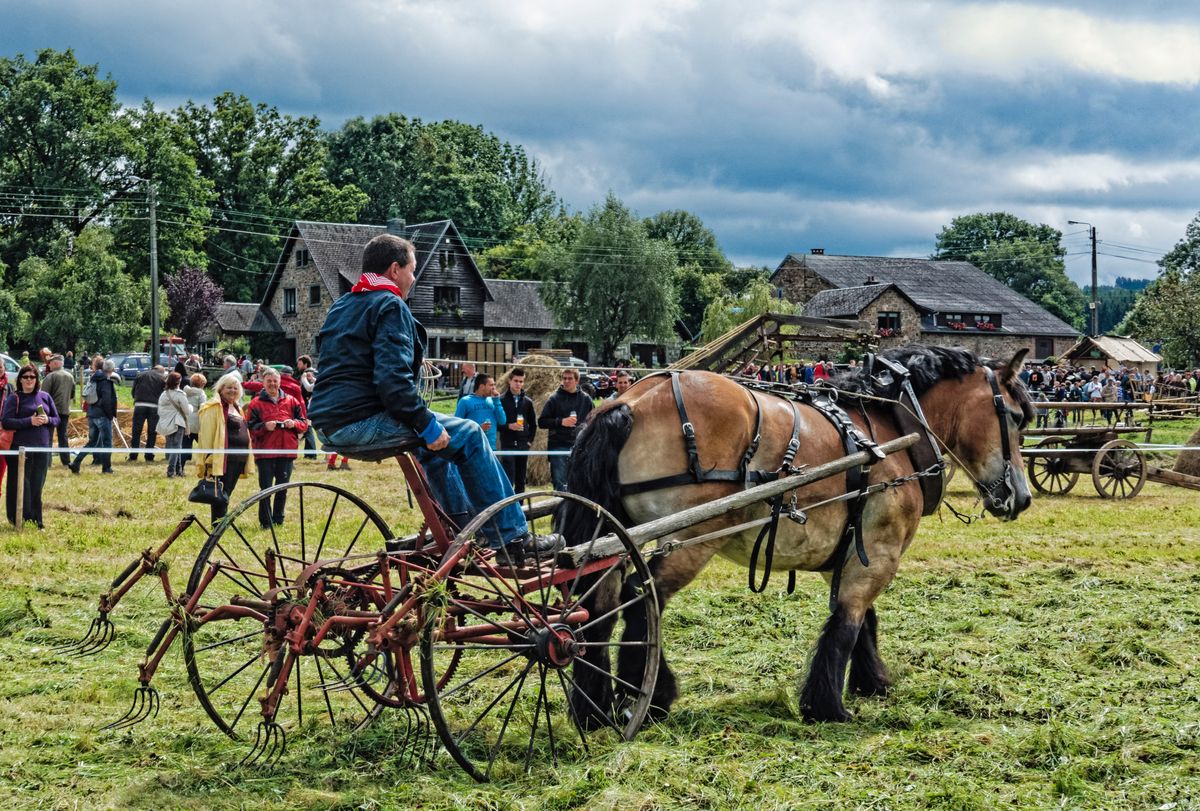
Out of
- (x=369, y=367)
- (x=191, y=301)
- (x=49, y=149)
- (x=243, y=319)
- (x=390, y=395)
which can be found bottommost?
(x=390, y=395)

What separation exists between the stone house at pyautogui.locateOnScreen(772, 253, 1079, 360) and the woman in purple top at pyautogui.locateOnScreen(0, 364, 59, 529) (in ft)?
185

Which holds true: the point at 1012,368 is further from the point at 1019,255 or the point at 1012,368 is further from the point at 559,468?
the point at 1019,255

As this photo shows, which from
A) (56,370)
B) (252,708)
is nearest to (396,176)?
(56,370)

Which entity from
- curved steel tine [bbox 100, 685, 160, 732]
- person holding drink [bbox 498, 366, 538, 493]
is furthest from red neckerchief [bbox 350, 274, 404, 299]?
person holding drink [bbox 498, 366, 538, 493]

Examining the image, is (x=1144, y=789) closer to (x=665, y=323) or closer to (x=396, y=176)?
(x=665, y=323)

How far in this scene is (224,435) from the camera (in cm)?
1392

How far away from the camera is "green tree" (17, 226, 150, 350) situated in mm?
45000

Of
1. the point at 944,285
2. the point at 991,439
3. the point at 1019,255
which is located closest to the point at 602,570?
the point at 991,439

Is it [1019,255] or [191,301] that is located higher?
[1019,255]

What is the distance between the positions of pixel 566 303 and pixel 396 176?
27576 millimetres

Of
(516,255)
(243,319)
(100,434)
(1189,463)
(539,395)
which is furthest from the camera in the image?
(516,255)

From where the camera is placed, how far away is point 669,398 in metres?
6.38

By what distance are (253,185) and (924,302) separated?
40.1 metres

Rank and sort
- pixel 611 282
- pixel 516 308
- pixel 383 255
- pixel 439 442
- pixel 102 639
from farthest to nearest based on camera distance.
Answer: pixel 516 308 → pixel 611 282 → pixel 102 639 → pixel 383 255 → pixel 439 442
